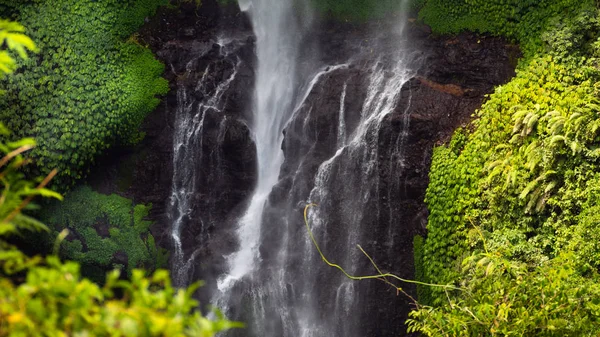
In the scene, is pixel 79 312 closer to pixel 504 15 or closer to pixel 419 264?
pixel 419 264

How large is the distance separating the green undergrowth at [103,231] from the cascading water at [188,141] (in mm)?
816

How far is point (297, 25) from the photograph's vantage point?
18484mm

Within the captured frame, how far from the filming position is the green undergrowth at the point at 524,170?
1062 cm

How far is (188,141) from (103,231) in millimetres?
3547

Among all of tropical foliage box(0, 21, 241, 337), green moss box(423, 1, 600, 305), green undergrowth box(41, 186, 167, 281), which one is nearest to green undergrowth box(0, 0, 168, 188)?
green undergrowth box(41, 186, 167, 281)

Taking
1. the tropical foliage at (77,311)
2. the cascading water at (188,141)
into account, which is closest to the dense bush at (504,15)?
the cascading water at (188,141)

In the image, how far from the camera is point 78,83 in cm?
1667

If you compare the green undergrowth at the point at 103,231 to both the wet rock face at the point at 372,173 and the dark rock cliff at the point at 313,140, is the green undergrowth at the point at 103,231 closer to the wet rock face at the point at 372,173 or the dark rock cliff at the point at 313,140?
the dark rock cliff at the point at 313,140

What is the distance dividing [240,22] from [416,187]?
784 cm

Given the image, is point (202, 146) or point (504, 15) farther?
point (202, 146)

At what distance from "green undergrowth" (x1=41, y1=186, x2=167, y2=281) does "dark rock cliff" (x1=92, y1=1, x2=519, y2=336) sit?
39cm

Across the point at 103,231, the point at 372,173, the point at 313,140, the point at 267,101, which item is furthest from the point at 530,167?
the point at 103,231

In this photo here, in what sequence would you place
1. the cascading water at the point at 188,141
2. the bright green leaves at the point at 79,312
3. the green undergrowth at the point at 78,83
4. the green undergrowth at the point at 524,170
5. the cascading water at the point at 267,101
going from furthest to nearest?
the cascading water at the point at 188,141 → the green undergrowth at the point at 78,83 → the cascading water at the point at 267,101 → the green undergrowth at the point at 524,170 → the bright green leaves at the point at 79,312

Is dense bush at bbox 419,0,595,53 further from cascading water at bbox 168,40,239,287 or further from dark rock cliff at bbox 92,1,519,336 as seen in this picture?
cascading water at bbox 168,40,239,287
